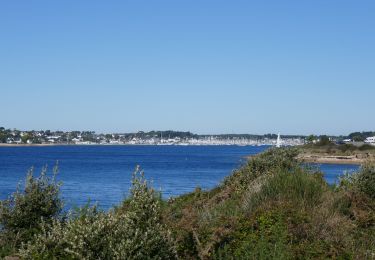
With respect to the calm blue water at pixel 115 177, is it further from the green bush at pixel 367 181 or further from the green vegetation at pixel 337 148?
the green vegetation at pixel 337 148

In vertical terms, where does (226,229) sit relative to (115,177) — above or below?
above

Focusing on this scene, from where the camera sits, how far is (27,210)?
12.1m

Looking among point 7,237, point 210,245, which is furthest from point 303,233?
point 7,237

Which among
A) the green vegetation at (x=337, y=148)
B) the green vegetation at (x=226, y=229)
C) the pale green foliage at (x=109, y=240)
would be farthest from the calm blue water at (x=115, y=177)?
the green vegetation at (x=337, y=148)

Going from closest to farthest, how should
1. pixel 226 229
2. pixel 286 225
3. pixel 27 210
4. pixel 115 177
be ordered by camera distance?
pixel 226 229 → pixel 286 225 → pixel 27 210 → pixel 115 177

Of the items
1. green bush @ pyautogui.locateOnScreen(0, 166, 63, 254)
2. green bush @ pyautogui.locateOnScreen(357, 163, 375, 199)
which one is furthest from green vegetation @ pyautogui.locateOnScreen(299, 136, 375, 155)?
green bush @ pyautogui.locateOnScreen(0, 166, 63, 254)

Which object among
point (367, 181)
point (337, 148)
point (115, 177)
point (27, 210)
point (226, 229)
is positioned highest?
point (367, 181)

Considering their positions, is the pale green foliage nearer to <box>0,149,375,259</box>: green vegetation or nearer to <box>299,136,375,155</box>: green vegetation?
<box>0,149,375,259</box>: green vegetation

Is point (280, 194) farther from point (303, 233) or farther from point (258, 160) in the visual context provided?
point (258, 160)

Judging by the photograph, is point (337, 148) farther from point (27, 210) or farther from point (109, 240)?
point (109, 240)

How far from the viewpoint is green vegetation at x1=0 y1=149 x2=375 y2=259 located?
327 inches

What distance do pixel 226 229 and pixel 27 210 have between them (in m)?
3.99

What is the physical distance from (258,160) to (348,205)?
7031mm

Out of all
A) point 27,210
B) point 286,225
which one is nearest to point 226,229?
point 286,225
